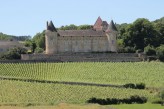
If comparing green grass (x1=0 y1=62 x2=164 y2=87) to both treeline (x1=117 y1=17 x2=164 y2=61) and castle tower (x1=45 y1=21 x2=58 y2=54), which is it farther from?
treeline (x1=117 y1=17 x2=164 y2=61)

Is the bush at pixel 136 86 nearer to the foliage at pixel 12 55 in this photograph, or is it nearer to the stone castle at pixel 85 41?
the foliage at pixel 12 55

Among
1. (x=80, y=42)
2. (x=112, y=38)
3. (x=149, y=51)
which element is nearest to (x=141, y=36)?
(x=112, y=38)

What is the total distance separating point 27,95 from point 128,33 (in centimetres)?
4343

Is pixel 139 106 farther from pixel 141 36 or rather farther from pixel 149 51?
pixel 141 36

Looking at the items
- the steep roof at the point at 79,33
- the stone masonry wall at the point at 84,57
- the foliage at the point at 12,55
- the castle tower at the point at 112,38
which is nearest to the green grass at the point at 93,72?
the stone masonry wall at the point at 84,57

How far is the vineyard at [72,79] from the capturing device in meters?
51.7

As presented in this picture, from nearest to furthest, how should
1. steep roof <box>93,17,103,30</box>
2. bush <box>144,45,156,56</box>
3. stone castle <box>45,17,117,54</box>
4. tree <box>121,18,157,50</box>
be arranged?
bush <box>144,45,156,56</box> < stone castle <box>45,17,117,54</box> < tree <box>121,18,157,50</box> < steep roof <box>93,17,103,30</box>

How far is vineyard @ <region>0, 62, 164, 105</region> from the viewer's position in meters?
51.7

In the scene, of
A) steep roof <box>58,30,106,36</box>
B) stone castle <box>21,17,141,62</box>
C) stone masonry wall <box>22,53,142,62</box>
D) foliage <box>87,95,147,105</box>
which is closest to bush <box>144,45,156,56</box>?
stone masonry wall <box>22,53,142,62</box>

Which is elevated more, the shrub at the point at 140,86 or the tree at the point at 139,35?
the tree at the point at 139,35

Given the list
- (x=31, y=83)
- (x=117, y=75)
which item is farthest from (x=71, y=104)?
(x=117, y=75)

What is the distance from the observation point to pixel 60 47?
89625 mm

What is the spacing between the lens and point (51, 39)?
8850cm

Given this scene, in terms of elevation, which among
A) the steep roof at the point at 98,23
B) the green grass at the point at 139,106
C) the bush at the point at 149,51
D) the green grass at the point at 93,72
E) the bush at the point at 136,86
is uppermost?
the steep roof at the point at 98,23
